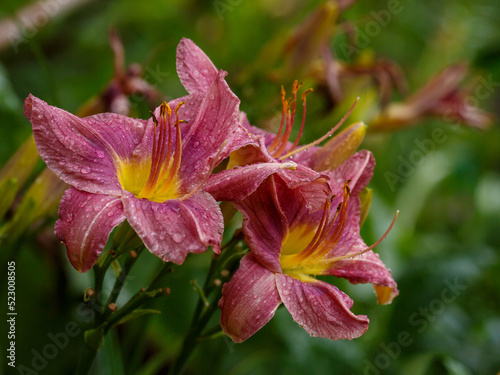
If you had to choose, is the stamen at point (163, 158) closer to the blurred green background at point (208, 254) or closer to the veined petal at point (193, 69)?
the veined petal at point (193, 69)

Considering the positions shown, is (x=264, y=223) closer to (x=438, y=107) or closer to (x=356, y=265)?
(x=356, y=265)

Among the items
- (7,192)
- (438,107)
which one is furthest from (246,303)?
(438,107)

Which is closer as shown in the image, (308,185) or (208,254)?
(308,185)

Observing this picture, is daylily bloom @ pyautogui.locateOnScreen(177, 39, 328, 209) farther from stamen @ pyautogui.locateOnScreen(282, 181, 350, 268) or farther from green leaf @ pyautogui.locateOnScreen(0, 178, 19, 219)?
green leaf @ pyautogui.locateOnScreen(0, 178, 19, 219)

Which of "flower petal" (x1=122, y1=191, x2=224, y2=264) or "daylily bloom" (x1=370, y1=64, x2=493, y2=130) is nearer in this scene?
"flower petal" (x1=122, y1=191, x2=224, y2=264)

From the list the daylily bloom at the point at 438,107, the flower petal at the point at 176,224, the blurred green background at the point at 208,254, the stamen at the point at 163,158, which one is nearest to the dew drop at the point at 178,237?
the flower petal at the point at 176,224

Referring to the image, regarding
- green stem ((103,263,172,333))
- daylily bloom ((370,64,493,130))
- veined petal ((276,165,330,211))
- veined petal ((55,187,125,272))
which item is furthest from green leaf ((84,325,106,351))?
daylily bloom ((370,64,493,130))
